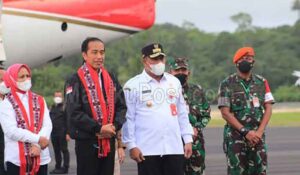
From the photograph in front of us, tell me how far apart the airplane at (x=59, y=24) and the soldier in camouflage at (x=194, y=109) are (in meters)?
4.70

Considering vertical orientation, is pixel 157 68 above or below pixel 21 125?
above

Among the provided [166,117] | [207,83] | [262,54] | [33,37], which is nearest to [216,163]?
[33,37]

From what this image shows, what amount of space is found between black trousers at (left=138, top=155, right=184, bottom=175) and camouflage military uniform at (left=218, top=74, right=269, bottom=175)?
4.72 feet

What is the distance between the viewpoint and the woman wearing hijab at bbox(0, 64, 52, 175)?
7.98 m

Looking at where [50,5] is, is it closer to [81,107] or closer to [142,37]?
[81,107]

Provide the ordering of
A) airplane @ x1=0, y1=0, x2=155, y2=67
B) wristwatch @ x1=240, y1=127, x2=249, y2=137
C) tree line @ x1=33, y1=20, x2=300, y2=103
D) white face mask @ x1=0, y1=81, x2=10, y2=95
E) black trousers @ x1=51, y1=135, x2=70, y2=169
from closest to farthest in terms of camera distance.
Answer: white face mask @ x1=0, y1=81, x2=10, y2=95 → wristwatch @ x1=240, y1=127, x2=249, y2=137 → airplane @ x1=0, y1=0, x2=155, y2=67 → black trousers @ x1=51, y1=135, x2=70, y2=169 → tree line @ x1=33, y1=20, x2=300, y2=103

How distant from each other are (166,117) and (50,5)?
6200 millimetres

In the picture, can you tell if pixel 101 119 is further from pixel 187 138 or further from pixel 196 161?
pixel 196 161

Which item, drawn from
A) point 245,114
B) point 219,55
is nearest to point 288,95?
point 219,55

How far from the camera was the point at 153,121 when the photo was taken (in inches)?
328

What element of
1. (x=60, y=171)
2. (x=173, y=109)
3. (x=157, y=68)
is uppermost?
(x=157, y=68)

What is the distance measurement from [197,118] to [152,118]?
1583 millimetres

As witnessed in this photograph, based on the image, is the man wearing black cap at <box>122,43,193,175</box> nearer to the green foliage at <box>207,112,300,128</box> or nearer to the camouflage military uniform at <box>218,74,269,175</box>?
the camouflage military uniform at <box>218,74,269,175</box>

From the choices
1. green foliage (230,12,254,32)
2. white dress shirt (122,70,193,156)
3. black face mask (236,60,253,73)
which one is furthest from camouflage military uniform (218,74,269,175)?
green foliage (230,12,254,32)
